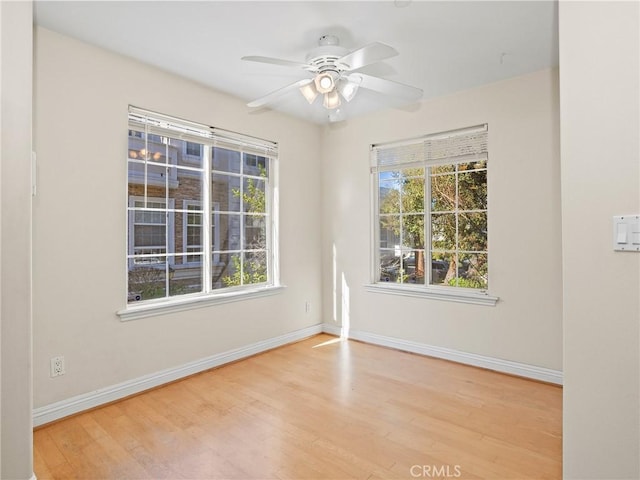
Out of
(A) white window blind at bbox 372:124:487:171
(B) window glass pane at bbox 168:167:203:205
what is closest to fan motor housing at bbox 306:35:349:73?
(B) window glass pane at bbox 168:167:203:205

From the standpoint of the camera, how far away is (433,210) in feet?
12.2

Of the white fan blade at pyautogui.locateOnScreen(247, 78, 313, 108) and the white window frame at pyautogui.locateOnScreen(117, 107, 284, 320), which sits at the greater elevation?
the white fan blade at pyautogui.locateOnScreen(247, 78, 313, 108)

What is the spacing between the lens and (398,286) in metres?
3.87

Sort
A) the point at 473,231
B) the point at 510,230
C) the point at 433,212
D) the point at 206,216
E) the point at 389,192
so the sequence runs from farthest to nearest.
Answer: the point at 389,192
the point at 433,212
the point at 473,231
the point at 206,216
the point at 510,230

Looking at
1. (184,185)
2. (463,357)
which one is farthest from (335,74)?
(463,357)

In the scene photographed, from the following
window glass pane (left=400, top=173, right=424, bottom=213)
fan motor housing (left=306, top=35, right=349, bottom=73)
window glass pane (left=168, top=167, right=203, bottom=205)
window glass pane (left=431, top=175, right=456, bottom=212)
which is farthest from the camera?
window glass pane (left=400, top=173, right=424, bottom=213)

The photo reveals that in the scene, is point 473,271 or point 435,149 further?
point 435,149

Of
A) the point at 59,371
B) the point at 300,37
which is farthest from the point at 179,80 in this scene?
the point at 59,371

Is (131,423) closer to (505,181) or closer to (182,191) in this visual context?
(182,191)

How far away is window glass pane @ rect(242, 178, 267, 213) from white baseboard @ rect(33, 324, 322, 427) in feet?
4.53

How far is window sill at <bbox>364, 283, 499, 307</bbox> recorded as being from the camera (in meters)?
3.32

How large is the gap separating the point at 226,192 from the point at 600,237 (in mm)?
2982

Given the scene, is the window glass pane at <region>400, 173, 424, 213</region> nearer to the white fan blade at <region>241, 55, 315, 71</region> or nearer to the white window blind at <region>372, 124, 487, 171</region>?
the white window blind at <region>372, 124, 487, 171</region>

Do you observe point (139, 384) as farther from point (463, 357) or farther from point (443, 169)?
point (443, 169)
